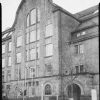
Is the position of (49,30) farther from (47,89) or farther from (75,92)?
(75,92)

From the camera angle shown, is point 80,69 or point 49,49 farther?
point 49,49

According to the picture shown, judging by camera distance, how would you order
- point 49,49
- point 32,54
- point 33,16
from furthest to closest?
point 33,16 → point 32,54 → point 49,49

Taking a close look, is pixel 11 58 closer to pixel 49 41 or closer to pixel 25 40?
pixel 25 40

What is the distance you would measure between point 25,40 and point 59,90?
13.8 meters

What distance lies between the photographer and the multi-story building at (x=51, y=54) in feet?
107

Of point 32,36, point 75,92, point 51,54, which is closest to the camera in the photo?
point 75,92

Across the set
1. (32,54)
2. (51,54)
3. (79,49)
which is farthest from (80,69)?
(32,54)

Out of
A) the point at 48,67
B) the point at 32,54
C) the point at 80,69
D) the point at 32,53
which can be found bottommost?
the point at 80,69

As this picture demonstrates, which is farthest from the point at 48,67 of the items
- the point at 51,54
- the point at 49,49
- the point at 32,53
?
the point at 32,53

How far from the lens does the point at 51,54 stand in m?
36.3

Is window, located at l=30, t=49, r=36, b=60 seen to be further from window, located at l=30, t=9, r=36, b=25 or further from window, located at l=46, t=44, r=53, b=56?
window, located at l=30, t=9, r=36, b=25

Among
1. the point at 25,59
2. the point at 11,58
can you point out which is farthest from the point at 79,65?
the point at 11,58

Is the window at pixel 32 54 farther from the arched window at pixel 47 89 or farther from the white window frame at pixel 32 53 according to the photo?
the arched window at pixel 47 89

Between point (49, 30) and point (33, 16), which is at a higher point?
point (33, 16)
